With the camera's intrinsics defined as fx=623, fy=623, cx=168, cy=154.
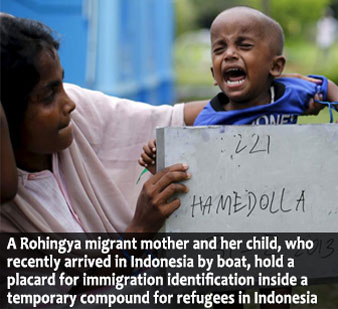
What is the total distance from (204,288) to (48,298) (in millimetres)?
567

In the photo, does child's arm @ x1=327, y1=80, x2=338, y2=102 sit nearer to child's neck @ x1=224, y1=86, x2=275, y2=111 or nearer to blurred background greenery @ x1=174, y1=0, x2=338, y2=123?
child's neck @ x1=224, y1=86, x2=275, y2=111

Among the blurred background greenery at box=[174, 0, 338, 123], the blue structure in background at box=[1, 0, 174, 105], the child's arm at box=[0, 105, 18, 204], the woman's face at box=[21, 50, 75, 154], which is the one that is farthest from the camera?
the blurred background greenery at box=[174, 0, 338, 123]

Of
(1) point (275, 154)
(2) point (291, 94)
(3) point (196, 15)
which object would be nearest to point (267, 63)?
(2) point (291, 94)

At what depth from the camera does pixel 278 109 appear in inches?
102

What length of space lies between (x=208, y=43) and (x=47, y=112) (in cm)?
3975

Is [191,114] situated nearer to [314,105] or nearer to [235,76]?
[235,76]

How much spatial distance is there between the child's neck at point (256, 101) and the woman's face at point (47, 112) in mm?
804

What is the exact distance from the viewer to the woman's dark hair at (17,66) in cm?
206

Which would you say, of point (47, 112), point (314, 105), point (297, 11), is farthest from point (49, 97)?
point (297, 11)

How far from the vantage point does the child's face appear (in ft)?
8.52

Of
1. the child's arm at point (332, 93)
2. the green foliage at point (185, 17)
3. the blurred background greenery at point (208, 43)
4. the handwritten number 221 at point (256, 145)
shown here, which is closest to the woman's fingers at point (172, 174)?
the handwritten number 221 at point (256, 145)

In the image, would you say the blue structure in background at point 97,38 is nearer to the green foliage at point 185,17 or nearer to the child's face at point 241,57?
the child's face at point 241,57

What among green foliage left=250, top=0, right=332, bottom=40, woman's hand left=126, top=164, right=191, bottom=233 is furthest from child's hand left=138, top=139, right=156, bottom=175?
green foliage left=250, top=0, right=332, bottom=40

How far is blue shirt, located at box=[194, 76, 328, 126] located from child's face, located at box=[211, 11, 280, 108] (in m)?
0.07
